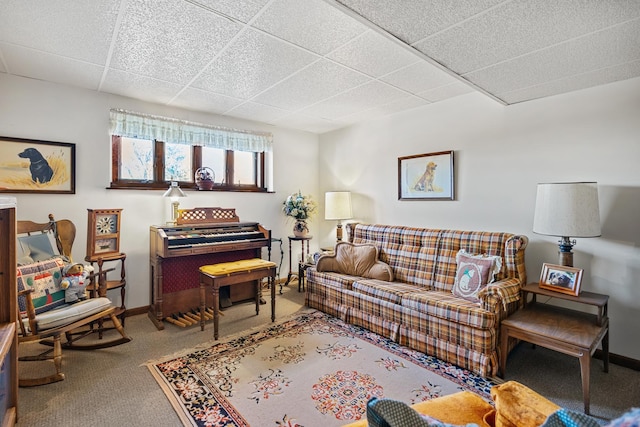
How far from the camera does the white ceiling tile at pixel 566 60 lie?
1.94m

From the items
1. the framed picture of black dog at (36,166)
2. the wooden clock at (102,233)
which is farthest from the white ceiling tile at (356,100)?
the framed picture of black dog at (36,166)

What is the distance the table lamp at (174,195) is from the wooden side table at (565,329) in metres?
3.37

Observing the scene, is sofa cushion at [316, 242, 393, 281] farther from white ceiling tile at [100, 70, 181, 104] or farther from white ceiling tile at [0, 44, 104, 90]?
white ceiling tile at [0, 44, 104, 90]

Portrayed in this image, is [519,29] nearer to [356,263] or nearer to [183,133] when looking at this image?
[356,263]

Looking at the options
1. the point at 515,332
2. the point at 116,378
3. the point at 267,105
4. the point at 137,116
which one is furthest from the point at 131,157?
the point at 515,332

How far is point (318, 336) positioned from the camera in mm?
2939

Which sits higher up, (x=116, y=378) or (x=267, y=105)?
(x=267, y=105)

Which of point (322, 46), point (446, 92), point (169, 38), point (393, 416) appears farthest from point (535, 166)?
point (169, 38)

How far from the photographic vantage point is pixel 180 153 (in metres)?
4.01

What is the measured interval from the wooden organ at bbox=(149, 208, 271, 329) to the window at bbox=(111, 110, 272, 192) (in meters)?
0.62

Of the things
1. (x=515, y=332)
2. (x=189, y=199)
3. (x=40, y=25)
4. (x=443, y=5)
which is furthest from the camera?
(x=189, y=199)

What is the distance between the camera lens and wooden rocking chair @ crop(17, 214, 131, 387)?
220cm

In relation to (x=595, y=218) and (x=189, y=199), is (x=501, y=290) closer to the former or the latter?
(x=595, y=218)

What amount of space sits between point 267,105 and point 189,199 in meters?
1.52
